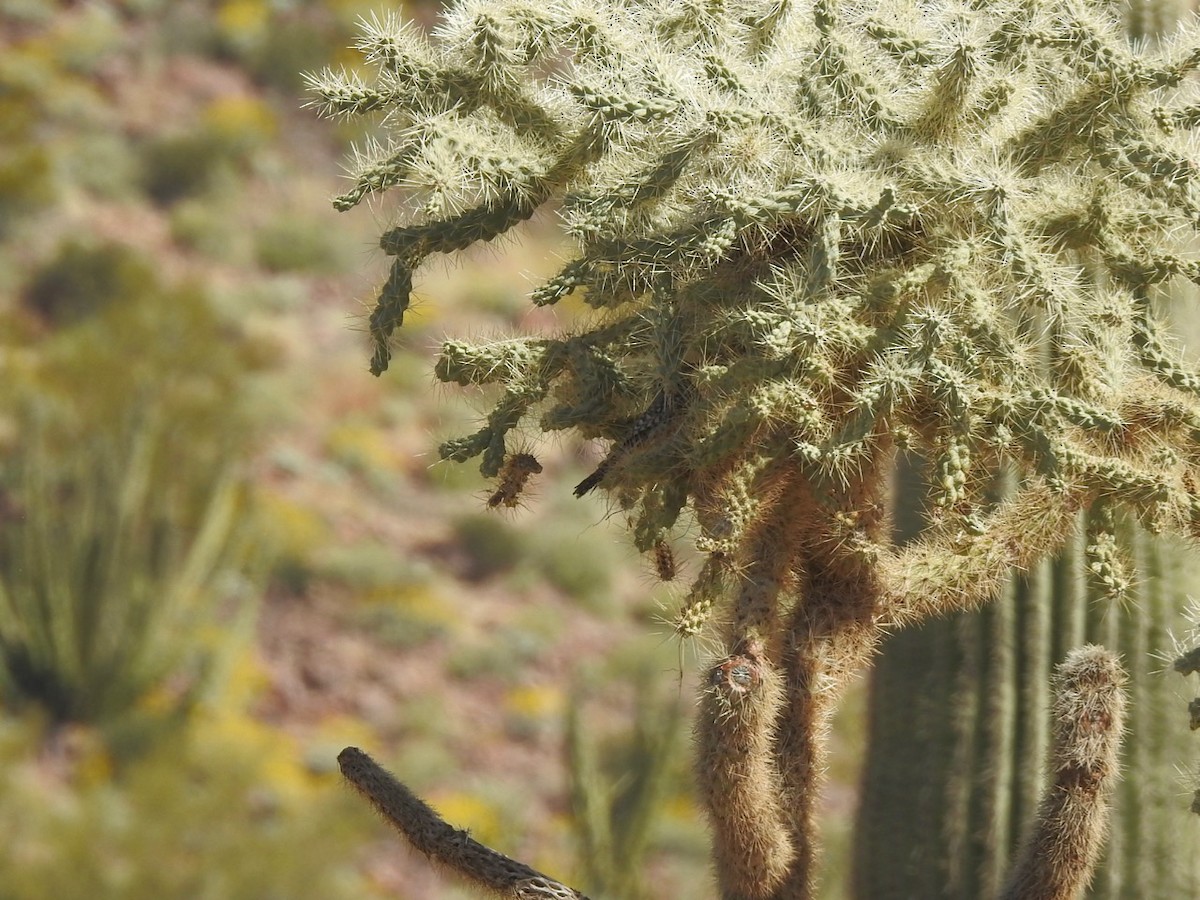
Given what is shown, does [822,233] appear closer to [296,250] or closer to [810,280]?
[810,280]

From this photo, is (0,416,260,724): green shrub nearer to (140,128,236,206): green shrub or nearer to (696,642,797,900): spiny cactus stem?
(140,128,236,206): green shrub

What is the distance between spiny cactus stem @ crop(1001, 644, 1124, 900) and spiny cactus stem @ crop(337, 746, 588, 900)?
14.4 inches

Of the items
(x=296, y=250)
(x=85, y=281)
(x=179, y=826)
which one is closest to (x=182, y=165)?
(x=296, y=250)

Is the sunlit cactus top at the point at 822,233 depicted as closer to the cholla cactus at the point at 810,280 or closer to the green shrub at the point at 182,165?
the cholla cactus at the point at 810,280

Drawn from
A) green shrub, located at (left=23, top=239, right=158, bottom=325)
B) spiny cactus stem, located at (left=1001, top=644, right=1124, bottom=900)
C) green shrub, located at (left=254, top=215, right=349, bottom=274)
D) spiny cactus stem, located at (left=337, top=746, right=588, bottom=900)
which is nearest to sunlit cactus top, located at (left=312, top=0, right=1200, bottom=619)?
spiny cactus stem, located at (left=1001, top=644, right=1124, bottom=900)

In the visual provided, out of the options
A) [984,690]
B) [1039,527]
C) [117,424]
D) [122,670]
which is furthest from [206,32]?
[1039,527]

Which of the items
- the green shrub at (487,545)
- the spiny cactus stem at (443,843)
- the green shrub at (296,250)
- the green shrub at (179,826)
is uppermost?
the green shrub at (296,250)

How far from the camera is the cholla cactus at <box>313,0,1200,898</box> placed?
2.96ft

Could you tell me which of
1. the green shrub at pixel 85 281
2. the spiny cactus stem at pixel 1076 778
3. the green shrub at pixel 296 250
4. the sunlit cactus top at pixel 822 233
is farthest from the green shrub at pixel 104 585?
A: the spiny cactus stem at pixel 1076 778

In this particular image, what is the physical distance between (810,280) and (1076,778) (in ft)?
1.46

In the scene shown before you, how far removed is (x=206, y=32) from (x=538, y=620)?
4741mm

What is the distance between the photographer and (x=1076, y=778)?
1005mm

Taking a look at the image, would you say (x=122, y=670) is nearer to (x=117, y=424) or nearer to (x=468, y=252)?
(x=117, y=424)

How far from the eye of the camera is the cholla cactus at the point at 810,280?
0.90 meters
